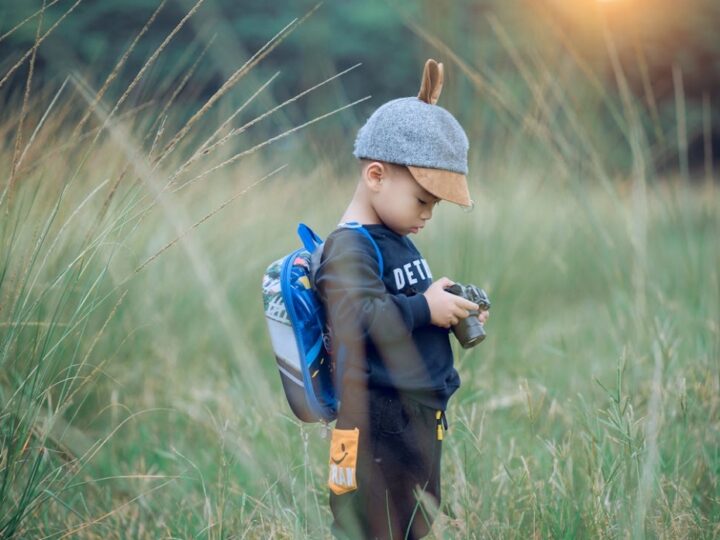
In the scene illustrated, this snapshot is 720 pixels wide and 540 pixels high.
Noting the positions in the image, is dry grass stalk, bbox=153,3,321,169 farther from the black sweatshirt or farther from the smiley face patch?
the smiley face patch

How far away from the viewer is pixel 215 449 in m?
2.71

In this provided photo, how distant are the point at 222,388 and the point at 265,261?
0.93 m

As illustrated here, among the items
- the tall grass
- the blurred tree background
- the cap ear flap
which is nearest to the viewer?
the cap ear flap

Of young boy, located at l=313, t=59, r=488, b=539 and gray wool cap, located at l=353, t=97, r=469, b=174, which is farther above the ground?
gray wool cap, located at l=353, t=97, r=469, b=174

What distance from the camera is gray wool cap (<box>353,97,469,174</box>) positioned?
1.69 meters

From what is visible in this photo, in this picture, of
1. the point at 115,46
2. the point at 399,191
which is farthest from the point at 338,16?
the point at 399,191

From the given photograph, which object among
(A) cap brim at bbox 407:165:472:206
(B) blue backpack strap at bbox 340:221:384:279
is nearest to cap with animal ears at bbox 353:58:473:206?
(A) cap brim at bbox 407:165:472:206

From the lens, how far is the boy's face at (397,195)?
1715 mm

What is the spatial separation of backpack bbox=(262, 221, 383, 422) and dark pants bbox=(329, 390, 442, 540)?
2.5 inches

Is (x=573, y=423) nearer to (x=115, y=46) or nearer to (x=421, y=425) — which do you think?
(x=421, y=425)

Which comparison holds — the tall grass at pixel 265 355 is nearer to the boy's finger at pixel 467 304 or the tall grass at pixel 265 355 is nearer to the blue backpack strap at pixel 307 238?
the blue backpack strap at pixel 307 238

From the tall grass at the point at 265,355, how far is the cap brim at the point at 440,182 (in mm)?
281

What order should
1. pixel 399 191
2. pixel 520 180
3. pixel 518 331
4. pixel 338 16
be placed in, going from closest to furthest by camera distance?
pixel 399 191 → pixel 518 331 → pixel 520 180 → pixel 338 16

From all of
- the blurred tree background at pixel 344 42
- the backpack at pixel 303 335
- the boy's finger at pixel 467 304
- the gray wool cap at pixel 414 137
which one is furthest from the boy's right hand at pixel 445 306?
the blurred tree background at pixel 344 42
